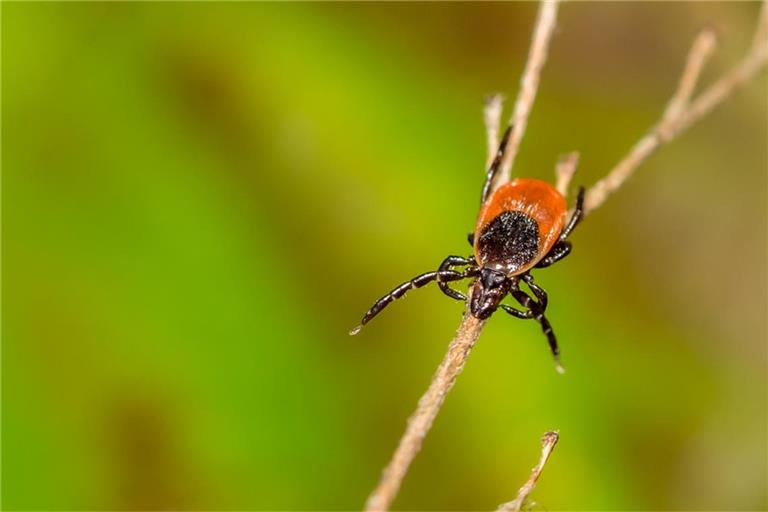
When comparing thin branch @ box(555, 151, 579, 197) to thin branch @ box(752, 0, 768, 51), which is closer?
thin branch @ box(555, 151, 579, 197)

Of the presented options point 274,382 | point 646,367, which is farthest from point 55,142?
point 646,367

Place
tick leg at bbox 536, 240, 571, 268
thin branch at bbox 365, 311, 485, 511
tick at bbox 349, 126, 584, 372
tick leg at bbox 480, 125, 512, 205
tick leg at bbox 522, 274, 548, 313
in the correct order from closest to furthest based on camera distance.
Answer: thin branch at bbox 365, 311, 485, 511
tick leg at bbox 480, 125, 512, 205
tick at bbox 349, 126, 584, 372
tick leg at bbox 522, 274, 548, 313
tick leg at bbox 536, 240, 571, 268

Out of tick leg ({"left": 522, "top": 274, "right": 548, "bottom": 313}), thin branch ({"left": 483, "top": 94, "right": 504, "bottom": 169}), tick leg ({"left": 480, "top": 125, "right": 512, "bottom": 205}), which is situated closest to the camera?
thin branch ({"left": 483, "top": 94, "right": 504, "bottom": 169})

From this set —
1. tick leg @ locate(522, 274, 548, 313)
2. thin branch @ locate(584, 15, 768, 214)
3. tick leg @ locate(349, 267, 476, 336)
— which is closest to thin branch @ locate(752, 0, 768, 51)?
thin branch @ locate(584, 15, 768, 214)

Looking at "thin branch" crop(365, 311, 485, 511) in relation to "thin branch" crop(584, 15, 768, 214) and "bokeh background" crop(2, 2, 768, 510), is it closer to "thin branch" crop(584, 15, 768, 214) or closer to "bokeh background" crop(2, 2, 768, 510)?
"thin branch" crop(584, 15, 768, 214)

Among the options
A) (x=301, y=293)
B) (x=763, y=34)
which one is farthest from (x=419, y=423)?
(x=301, y=293)

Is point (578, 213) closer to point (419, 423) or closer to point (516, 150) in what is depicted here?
point (516, 150)

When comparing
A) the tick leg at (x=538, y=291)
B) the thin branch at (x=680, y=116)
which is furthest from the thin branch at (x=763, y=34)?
the tick leg at (x=538, y=291)

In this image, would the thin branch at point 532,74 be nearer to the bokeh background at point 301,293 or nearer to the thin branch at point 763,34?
the thin branch at point 763,34
